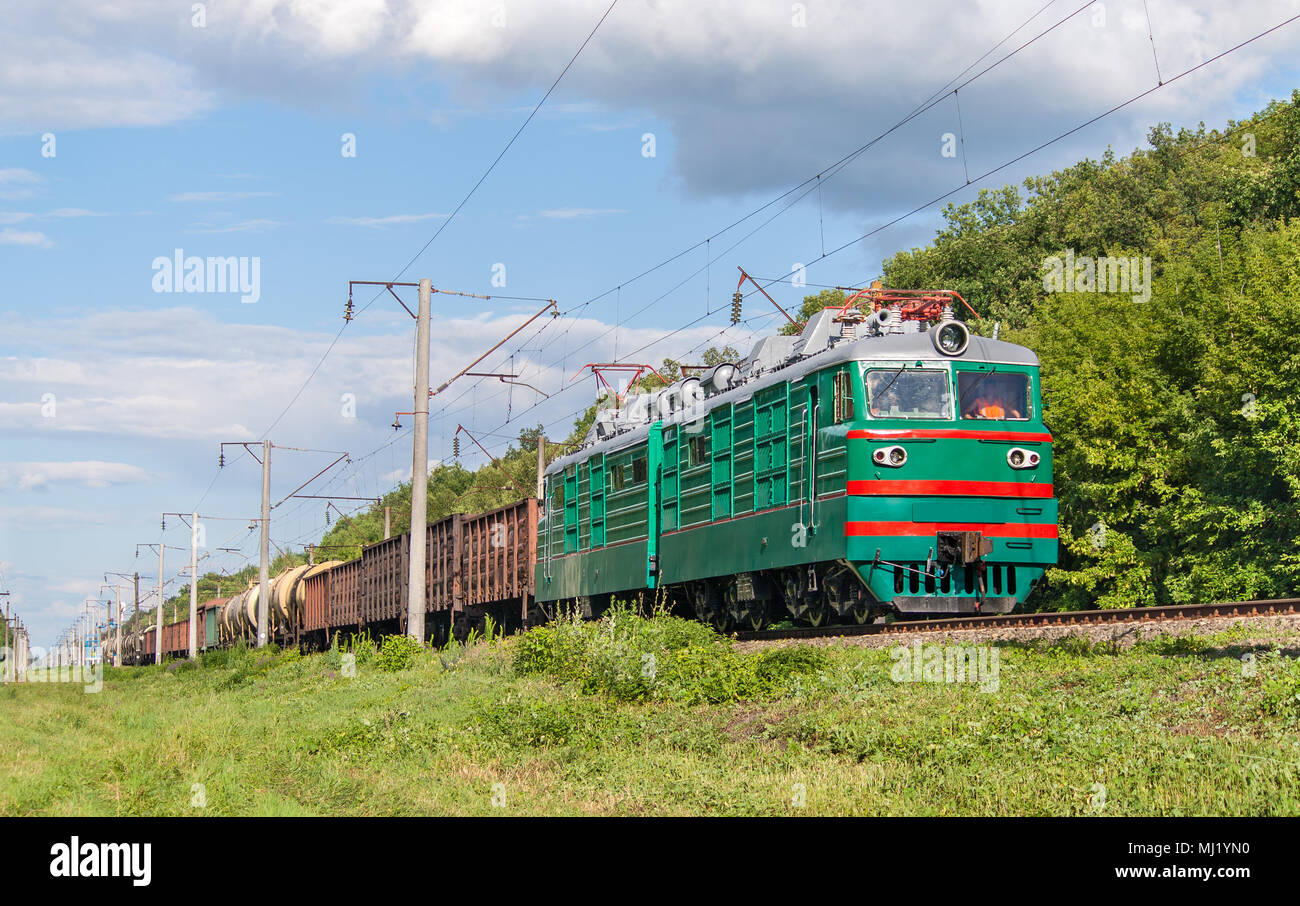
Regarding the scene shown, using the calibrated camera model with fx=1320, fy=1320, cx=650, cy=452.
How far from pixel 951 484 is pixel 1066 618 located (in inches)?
109

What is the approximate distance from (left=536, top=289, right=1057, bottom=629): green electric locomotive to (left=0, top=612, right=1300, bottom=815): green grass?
6.11 feet

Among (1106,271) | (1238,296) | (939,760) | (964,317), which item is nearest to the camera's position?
(939,760)

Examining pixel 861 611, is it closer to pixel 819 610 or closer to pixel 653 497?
pixel 819 610

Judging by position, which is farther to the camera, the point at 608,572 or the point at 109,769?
the point at 608,572

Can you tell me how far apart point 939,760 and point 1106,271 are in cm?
3987

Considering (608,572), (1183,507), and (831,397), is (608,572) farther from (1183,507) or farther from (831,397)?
(1183,507)

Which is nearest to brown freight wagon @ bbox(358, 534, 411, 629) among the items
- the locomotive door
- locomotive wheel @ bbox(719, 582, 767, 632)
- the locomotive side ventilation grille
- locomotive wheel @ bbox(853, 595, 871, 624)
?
the locomotive door

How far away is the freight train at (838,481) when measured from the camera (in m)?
17.7

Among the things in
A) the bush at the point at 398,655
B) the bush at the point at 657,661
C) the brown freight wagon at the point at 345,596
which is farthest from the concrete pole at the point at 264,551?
the bush at the point at 657,661

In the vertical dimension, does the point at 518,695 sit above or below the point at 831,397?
below

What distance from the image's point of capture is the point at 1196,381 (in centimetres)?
3516

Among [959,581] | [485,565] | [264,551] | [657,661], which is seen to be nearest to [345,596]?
[264,551]
